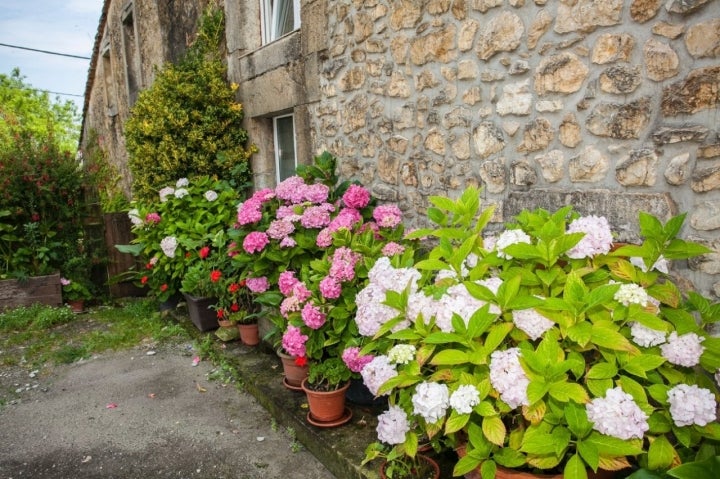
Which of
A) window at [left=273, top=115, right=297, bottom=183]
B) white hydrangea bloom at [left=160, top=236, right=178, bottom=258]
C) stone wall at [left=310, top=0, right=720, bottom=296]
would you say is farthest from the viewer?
window at [left=273, top=115, right=297, bottom=183]

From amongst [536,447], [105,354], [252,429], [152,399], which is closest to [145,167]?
[105,354]

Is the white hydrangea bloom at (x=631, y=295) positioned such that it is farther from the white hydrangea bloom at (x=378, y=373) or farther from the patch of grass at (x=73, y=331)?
the patch of grass at (x=73, y=331)

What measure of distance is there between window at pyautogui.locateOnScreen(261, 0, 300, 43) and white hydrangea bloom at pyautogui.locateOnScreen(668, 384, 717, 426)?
15.2 feet

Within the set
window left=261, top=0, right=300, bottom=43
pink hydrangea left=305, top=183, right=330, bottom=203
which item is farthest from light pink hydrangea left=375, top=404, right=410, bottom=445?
window left=261, top=0, right=300, bottom=43

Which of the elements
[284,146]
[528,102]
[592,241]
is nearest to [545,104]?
[528,102]

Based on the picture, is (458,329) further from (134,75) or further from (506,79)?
(134,75)

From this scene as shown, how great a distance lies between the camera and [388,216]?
336cm

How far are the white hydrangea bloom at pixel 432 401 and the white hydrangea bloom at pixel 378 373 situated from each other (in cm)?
24

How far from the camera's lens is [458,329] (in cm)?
185

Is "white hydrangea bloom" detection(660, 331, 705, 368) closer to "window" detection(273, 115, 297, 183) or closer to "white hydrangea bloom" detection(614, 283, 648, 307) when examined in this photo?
"white hydrangea bloom" detection(614, 283, 648, 307)

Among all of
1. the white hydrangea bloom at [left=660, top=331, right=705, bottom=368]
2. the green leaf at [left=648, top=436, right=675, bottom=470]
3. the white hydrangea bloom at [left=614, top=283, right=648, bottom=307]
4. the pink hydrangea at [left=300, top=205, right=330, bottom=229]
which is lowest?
the green leaf at [left=648, top=436, right=675, bottom=470]

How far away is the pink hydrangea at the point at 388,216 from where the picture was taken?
334 centimetres

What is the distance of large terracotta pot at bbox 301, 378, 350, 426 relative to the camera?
286 centimetres

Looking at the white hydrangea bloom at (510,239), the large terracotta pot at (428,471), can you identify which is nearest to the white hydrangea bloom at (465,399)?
the white hydrangea bloom at (510,239)
